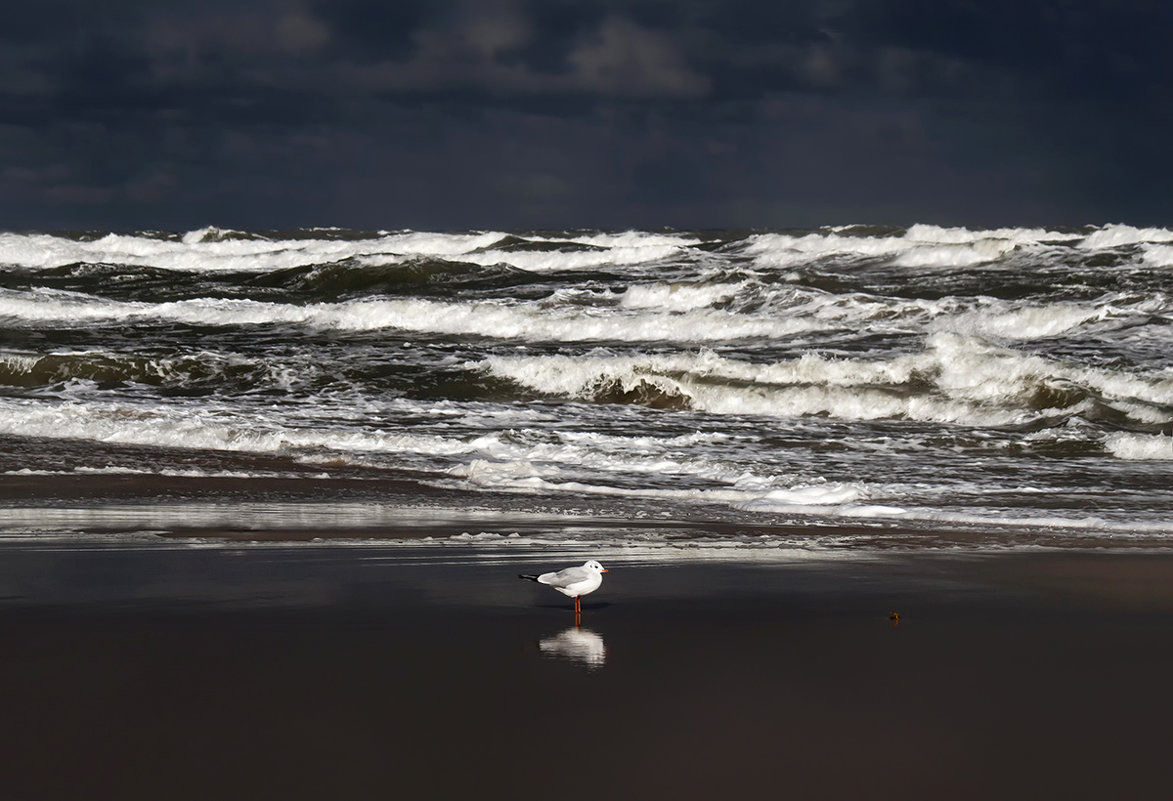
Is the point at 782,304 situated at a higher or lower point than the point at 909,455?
higher

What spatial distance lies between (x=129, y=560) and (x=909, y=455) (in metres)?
7.47

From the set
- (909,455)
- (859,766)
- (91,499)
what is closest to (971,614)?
(859,766)

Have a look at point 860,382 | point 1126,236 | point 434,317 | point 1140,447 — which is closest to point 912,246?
point 1126,236

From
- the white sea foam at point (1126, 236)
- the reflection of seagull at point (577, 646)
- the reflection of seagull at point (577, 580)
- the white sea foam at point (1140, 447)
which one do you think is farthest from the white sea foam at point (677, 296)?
the reflection of seagull at point (577, 646)

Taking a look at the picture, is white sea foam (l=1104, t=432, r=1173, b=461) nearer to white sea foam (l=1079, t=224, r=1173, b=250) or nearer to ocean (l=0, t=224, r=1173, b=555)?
ocean (l=0, t=224, r=1173, b=555)

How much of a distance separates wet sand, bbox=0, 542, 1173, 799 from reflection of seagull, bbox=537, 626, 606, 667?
16 mm

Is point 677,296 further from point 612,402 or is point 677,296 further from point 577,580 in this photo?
point 577,580

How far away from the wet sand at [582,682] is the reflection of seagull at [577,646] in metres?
0.02

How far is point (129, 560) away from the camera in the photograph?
6039 millimetres

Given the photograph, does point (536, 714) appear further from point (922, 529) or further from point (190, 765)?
point (922, 529)

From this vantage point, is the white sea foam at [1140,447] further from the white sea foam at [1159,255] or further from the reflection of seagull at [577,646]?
the white sea foam at [1159,255]

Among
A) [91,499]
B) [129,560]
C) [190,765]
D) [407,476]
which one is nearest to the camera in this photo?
[190,765]

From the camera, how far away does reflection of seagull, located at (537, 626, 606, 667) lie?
13.5 ft

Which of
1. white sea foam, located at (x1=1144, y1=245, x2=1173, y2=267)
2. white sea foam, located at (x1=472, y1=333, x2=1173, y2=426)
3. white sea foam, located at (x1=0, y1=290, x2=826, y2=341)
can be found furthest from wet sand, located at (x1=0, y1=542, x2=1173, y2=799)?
white sea foam, located at (x1=1144, y1=245, x2=1173, y2=267)
